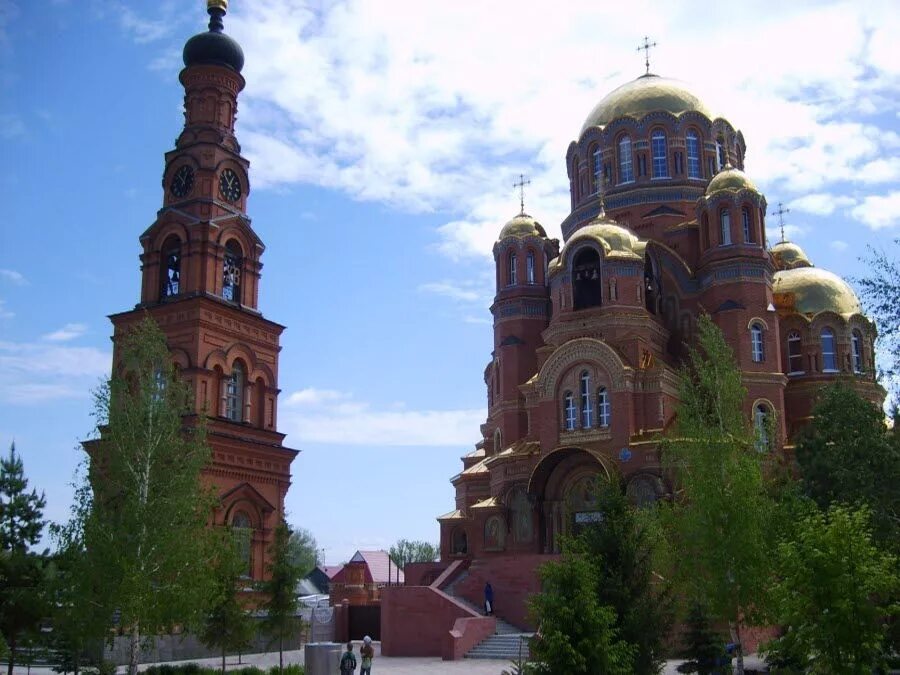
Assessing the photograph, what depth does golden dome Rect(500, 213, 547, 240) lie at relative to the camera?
38.4 m

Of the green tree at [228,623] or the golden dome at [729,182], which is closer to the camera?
the green tree at [228,623]

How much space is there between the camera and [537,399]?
32.4 meters

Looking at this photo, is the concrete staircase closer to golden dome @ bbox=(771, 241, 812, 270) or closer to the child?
the child

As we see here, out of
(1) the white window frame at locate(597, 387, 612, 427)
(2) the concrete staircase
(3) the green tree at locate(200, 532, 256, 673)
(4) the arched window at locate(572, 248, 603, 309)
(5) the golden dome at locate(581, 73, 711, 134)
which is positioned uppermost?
(5) the golden dome at locate(581, 73, 711, 134)

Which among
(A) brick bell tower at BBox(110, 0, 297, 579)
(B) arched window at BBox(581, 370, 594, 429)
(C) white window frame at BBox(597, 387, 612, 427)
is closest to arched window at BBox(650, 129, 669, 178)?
(B) arched window at BBox(581, 370, 594, 429)

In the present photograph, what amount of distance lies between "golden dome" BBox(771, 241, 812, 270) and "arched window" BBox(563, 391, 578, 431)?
14284 millimetres

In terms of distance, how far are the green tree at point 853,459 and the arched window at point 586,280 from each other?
28.8 feet

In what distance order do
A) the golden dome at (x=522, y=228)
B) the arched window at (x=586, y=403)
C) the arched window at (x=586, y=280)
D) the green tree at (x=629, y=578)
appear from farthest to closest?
the golden dome at (x=522, y=228), the arched window at (x=586, y=280), the arched window at (x=586, y=403), the green tree at (x=629, y=578)

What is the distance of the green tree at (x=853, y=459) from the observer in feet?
63.7

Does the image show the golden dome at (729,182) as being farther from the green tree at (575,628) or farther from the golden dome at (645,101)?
the green tree at (575,628)

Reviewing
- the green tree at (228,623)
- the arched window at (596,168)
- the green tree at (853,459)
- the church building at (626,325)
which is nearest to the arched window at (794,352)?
the church building at (626,325)

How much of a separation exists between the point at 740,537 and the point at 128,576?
435 inches

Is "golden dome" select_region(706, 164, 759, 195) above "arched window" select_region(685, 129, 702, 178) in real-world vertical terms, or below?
below

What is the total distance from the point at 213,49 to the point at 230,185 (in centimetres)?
504
